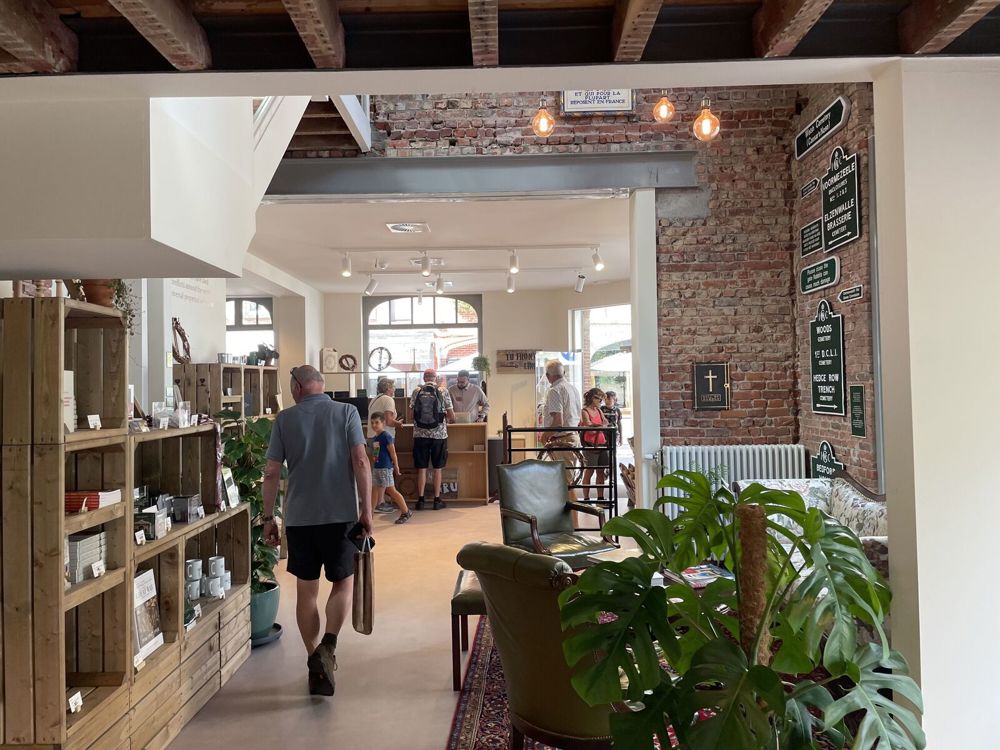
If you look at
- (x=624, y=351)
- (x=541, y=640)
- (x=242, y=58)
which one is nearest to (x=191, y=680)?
(x=541, y=640)

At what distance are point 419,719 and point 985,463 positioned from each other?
99.7 inches

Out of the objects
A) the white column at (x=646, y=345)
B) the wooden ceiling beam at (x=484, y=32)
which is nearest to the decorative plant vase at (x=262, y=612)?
the white column at (x=646, y=345)

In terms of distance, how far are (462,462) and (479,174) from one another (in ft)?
13.6

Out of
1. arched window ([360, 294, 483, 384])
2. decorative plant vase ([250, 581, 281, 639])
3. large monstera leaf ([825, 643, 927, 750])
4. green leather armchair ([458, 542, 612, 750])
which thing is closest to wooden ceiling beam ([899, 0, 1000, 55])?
large monstera leaf ([825, 643, 927, 750])

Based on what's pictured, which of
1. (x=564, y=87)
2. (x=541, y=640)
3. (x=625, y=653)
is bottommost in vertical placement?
(x=541, y=640)

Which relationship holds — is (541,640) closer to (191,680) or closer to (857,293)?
(191,680)

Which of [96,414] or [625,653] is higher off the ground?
[96,414]

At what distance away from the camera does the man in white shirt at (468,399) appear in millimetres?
9539

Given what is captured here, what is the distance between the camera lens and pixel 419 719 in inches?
127

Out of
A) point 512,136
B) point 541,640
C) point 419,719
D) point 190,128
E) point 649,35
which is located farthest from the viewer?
point 512,136

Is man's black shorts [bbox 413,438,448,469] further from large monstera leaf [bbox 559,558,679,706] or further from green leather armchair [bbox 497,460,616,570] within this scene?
large monstera leaf [bbox 559,558,679,706]

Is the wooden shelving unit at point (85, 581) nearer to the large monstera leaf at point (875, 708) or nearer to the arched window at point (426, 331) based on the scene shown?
the large monstera leaf at point (875, 708)

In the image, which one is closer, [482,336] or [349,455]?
[349,455]

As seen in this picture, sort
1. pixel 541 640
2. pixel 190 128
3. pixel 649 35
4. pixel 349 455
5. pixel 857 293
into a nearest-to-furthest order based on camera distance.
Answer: pixel 649 35, pixel 541 640, pixel 190 128, pixel 349 455, pixel 857 293
